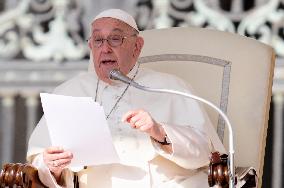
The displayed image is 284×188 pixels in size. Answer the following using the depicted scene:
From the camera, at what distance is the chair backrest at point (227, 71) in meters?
3.24

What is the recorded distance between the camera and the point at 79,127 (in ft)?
8.89

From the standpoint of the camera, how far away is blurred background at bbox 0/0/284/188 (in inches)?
174

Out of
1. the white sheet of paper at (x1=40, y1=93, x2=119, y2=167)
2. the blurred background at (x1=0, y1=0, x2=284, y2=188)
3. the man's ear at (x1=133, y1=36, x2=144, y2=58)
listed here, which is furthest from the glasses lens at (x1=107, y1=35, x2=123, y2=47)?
the blurred background at (x1=0, y1=0, x2=284, y2=188)

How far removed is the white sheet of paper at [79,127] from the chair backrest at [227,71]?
694 millimetres

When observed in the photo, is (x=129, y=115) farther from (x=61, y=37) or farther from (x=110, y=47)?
(x=61, y=37)

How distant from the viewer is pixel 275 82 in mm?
4340

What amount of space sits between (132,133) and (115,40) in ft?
1.21

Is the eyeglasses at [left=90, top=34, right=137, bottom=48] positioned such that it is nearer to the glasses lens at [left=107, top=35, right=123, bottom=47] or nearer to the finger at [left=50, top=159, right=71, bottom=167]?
the glasses lens at [left=107, top=35, right=123, bottom=47]

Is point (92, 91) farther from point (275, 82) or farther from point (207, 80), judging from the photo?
point (275, 82)

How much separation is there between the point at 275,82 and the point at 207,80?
1.06 metres

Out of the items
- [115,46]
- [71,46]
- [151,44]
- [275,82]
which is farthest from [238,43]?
[71,46]

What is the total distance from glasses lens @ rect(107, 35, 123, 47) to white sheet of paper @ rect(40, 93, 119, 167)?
1.44 ft

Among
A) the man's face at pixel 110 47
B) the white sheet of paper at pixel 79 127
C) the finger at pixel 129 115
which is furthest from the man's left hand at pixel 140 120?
the man's face at pixel 110 47

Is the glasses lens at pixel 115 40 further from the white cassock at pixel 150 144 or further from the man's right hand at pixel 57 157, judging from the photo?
the man's right hand at pixel 57 157
